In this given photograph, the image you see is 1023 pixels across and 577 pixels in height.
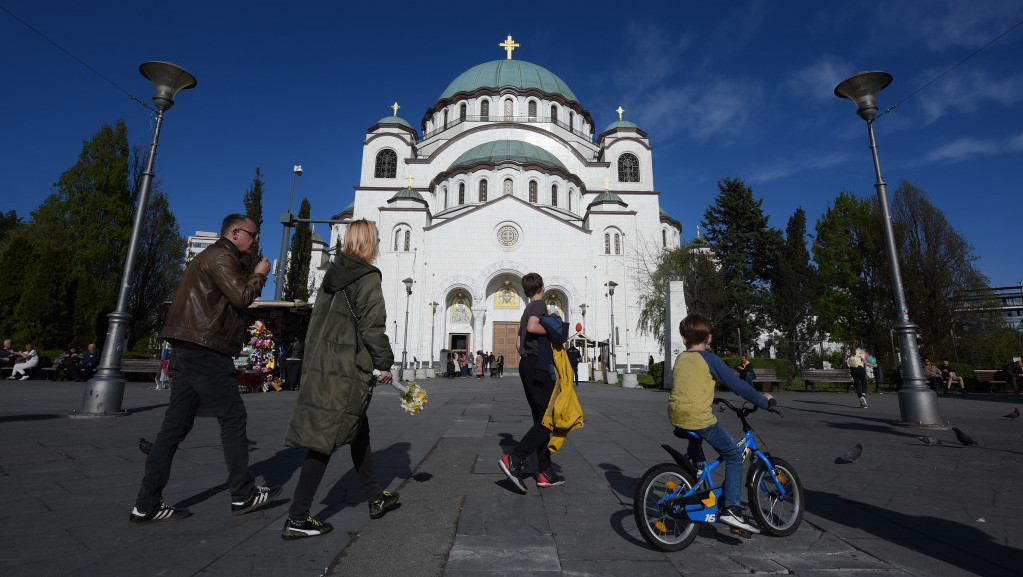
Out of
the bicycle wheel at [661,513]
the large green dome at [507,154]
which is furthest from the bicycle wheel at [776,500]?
the large green dome at [507,154]

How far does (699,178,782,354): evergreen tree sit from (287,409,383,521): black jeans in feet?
96.7

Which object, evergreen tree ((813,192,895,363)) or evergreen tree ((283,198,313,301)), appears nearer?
evergreen tree ((813,192,895,363))

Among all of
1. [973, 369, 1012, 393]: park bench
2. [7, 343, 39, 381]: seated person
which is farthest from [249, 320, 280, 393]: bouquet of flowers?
[973, 369, 1012, 393]: park bench

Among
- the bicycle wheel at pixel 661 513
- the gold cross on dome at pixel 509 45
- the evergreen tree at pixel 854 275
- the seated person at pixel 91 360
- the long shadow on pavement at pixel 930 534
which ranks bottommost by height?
the long shadow on pavement at pixel 930 534

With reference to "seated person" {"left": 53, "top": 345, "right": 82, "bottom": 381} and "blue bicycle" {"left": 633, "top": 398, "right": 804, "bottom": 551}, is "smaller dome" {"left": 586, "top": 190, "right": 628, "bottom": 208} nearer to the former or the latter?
"seated person" {"left": 53, "top": 345, "right": 82, "bottom": 381}

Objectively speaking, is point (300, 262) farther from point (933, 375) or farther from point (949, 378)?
point (949, 378)

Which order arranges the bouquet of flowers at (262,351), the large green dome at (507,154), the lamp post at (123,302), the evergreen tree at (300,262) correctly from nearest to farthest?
1. the lamp post at (123,302)
2. the bouquet of flowers at (262,351)
3. the evergreen tree at (300,262)
4. the large green dome at (507,154)

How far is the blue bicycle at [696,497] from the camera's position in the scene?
2467mm

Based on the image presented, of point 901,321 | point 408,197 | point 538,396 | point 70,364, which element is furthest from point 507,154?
point 538,396

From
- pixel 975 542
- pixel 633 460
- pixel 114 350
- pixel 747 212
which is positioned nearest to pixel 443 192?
pixel 747 212

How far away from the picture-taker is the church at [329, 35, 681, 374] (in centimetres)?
2908

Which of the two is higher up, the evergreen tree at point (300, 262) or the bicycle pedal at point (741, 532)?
the evergreen tree at point (300, 262)

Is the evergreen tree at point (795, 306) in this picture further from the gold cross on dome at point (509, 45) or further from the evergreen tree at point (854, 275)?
the gold cross on dome at point (509, 45)

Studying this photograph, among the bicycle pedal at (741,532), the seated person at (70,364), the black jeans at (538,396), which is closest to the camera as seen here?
the bicycle pedal at (741,532)
